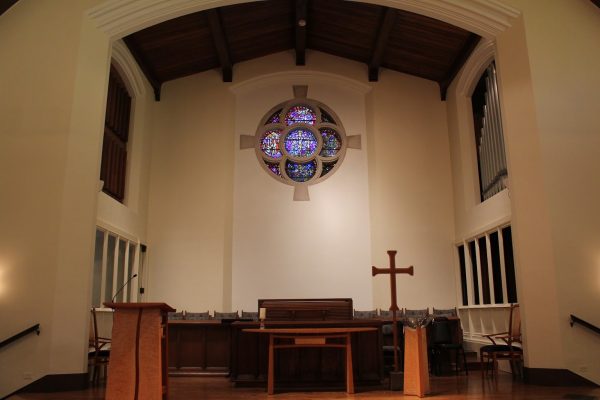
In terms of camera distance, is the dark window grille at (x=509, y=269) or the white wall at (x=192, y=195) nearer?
the dark window grille at (x=509, y=269)

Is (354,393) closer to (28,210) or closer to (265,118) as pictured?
(28,210)

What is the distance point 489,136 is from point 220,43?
473 centimetres

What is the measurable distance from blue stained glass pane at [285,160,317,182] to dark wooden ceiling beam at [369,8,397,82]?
2.02 meters

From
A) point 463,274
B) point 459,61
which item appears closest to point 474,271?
point 463,274

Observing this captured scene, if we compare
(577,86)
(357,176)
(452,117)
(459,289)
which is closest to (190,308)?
(357,176)

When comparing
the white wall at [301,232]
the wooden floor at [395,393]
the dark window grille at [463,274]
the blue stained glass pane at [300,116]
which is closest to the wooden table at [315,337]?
the wooden floor at [395,393]

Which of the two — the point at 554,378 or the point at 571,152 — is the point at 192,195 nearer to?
the point at 571,152

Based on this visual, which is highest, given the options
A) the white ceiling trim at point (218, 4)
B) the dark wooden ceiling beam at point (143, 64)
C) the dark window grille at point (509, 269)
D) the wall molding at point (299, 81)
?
the wall molding at point (299, 81)

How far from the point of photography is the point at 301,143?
11188 millimetres

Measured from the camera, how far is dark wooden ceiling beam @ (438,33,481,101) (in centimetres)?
901

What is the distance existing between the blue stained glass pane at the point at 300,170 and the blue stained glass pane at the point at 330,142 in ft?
1.07

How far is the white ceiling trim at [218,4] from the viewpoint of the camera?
6.87 meters

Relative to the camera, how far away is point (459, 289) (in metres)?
10.0

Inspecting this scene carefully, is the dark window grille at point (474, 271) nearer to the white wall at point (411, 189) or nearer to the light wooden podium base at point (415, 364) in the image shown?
the white wall at point (411, 189)
